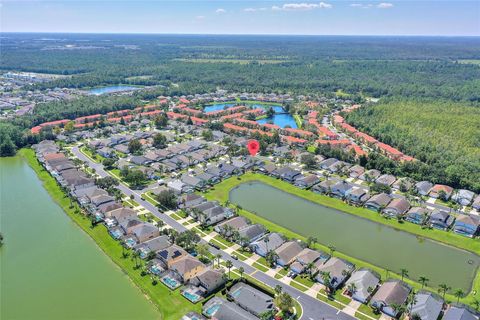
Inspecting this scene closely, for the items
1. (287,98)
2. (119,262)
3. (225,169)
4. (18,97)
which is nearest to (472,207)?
(225,169)

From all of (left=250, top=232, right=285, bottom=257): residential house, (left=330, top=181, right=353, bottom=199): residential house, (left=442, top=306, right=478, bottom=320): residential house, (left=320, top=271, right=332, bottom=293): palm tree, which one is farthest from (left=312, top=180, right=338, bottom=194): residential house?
(left=442, top=306, right=478, bottom=320): residential house

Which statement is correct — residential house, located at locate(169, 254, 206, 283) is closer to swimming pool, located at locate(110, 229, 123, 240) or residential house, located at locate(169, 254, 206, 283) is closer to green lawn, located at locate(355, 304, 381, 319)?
swimming pool, located at locate(110, 229, 123, 240)

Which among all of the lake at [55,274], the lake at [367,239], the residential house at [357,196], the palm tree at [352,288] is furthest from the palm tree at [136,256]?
the residential house at [357,196]

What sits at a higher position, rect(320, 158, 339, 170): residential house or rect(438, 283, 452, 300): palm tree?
rect(320, 158, 339, 170): residential house

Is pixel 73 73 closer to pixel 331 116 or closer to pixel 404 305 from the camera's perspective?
pixel 331 116

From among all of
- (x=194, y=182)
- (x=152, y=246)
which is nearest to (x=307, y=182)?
(x=194, y=182)

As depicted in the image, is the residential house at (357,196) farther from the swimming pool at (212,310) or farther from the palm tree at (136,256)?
the palm tree at (136,256)
